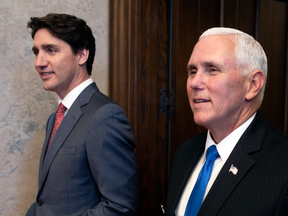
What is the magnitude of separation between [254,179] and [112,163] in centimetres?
57

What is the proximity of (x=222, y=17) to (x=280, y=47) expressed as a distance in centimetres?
47

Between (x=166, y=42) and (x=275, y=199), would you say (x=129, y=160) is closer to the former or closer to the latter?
(x=275, y=199)

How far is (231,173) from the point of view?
2.97 feet

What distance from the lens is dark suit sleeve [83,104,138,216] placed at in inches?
44.4

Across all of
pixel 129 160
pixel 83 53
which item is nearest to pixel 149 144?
pixel 129 160

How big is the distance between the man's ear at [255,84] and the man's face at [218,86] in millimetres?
23

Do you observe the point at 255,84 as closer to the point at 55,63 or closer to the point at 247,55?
the point at 247,55

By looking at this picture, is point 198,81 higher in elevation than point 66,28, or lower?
lower

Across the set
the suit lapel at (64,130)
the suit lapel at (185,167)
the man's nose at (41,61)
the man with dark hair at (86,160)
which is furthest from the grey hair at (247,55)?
the man's nose at (41,61)

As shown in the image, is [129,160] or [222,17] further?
[222,17]

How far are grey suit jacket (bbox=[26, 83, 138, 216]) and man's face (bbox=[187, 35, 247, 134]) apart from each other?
39 centimetres

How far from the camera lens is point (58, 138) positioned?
4.04 feet

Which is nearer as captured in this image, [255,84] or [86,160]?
[255,84]

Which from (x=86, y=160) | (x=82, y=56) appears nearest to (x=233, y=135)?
A: (x=86, y=160)
